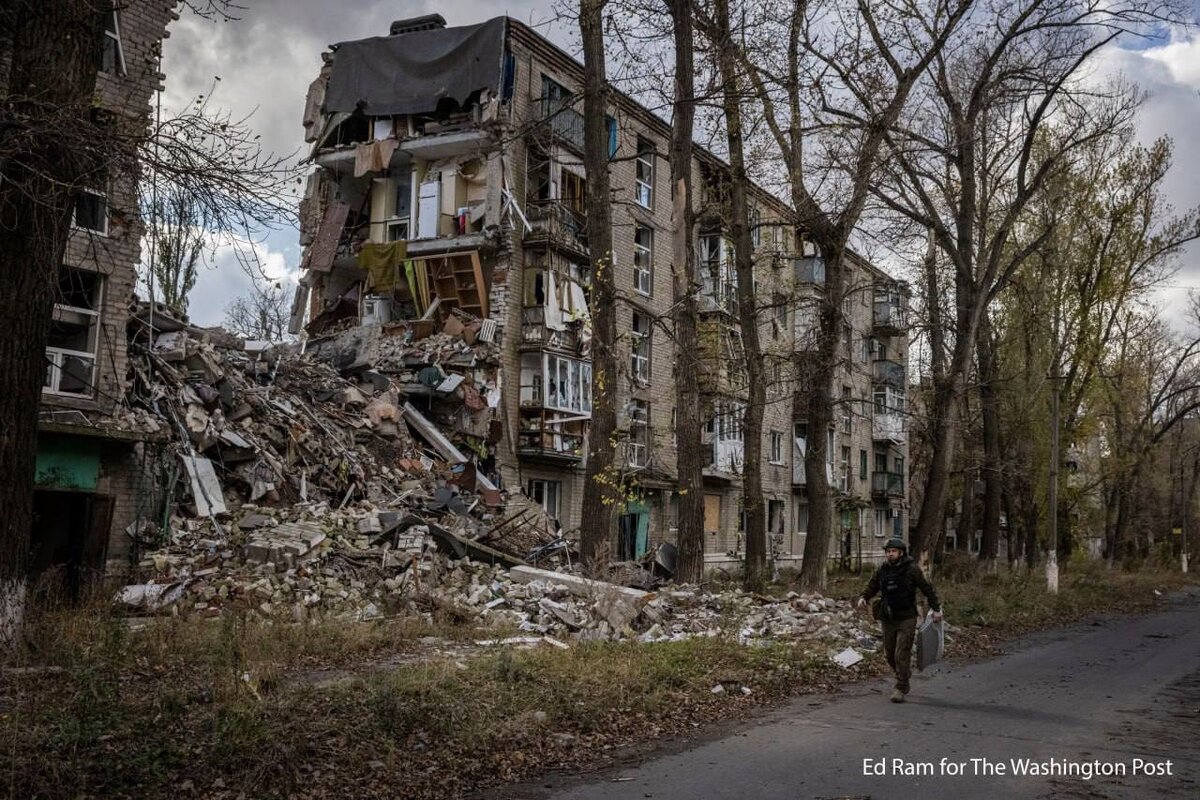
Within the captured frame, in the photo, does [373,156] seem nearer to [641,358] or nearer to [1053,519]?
[641,358]

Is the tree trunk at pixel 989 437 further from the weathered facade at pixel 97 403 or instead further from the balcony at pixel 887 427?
the weathered facade at pixel 97 403

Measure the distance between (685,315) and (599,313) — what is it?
1.79 metres

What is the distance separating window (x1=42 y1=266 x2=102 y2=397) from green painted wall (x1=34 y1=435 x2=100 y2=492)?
102 centimetres

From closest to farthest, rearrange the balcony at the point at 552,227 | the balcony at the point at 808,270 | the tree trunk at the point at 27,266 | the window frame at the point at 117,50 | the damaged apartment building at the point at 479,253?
the tree trunk at the point at 27,266 < the window frame at the point at 117,50 < the damaged apartment building at the point at 479,253 < the balcony at the point at 552,227 < the balcony at the point at 808,270

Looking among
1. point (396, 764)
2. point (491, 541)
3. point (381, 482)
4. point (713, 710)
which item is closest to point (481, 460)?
point (381, 482)

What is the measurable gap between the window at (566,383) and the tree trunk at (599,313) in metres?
12.3

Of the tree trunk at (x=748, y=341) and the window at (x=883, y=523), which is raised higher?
the tree trunk at (x=748, y=341)

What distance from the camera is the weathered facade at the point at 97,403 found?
706 inches

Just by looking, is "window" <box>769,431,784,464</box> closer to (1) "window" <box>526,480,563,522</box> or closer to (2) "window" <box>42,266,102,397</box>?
(1) "window" <box>526,480,563,522</box>

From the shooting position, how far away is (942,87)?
23297 millimetres

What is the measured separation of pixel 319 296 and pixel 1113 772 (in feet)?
96.9

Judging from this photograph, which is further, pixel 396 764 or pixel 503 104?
pixel 503 104

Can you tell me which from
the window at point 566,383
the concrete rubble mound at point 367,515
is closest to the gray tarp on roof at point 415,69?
the concrete rubble mound at point 367,515

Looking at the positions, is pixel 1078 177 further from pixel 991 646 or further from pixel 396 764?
pixel 396 764
